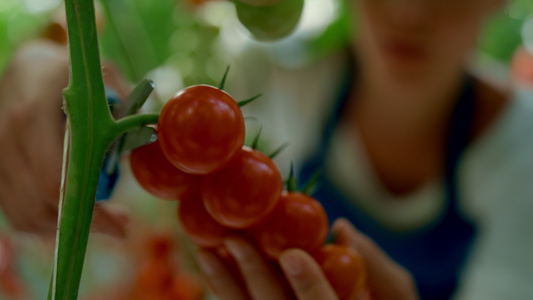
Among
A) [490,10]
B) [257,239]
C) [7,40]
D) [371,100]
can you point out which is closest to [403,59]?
[490,10]

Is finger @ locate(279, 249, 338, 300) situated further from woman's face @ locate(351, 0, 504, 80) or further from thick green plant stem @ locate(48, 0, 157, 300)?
woman's face @ locate(351, 0, 504, 80)

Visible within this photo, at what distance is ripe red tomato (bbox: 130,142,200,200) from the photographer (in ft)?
0.67

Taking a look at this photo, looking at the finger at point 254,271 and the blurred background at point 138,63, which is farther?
the blurred background at point 138,63

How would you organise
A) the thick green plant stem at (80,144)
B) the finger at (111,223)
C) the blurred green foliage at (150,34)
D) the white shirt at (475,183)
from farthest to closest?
the white shirt at (475,183) → the blurred green foliage at (150,34) → the finger at (111,223) → the thick green plant stem at (80,144)

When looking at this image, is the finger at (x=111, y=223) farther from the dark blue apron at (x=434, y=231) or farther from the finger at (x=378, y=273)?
the dark blue apron at (x=434, y=231)

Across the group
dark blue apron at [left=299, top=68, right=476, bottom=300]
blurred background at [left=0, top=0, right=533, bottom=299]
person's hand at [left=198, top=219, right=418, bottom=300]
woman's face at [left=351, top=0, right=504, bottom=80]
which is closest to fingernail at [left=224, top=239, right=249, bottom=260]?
person's hand at [left=198, top=219, right=418, bottom=300]

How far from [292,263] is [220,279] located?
52 millimetres

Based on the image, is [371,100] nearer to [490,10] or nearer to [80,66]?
[490,10]

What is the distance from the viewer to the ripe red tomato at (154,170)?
0.20m

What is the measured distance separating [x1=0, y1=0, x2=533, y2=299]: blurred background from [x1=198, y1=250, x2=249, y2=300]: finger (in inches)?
6.1

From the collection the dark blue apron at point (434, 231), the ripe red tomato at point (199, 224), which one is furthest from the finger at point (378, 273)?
the dark blue apron at point (434, 231)

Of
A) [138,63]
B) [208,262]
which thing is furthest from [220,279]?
[138,63]

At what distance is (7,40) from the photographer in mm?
699

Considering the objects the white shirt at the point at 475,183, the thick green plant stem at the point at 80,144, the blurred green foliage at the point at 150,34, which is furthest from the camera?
the white shirt at the point at 475,183
